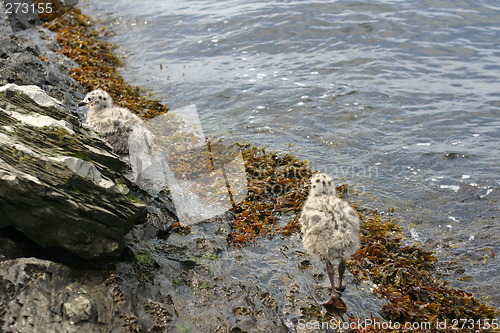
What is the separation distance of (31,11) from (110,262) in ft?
58.2

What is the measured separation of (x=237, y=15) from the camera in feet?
74.8

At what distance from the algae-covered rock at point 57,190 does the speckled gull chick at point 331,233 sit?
8.44 ft

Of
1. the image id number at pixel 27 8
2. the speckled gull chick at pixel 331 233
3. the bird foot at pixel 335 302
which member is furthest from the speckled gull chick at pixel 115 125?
the image id number at pixel 27 8

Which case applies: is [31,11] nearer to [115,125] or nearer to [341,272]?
[115,125]

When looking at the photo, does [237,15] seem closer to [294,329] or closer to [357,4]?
[357,4]

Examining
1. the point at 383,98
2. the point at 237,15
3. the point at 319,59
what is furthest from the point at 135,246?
the point at 237,15

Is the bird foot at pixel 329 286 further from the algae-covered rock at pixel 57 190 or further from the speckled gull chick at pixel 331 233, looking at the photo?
the algae-covered rock at pixel 57 190

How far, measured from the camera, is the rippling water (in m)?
9.55

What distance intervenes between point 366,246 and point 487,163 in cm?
549

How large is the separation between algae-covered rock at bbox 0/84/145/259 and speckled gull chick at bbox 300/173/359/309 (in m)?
2.57

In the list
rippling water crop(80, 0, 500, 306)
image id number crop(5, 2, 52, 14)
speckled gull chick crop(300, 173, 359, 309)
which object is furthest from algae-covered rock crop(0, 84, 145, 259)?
image id number crop(5, 2, 52, 14)

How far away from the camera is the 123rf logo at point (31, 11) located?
1719 cm

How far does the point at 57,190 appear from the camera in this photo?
556 centimetres
